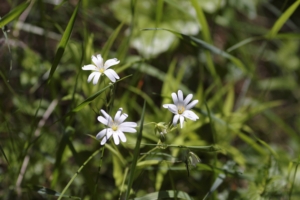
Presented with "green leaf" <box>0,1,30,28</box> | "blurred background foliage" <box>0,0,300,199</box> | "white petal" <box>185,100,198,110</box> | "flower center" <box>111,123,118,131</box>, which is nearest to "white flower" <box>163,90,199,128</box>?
"white petal" <box>185,100,198,110</box>

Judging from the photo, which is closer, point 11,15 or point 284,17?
point 11,15

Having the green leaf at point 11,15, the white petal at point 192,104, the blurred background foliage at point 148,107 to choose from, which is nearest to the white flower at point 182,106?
the white petal at point 192,104

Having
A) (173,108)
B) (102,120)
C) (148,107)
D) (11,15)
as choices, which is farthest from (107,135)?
(148,107)

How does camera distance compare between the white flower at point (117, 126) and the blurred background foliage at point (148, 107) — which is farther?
the blurred background foliage at point (148, 107)

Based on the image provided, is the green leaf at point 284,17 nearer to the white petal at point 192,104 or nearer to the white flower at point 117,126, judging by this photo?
the white petal at point 192,104

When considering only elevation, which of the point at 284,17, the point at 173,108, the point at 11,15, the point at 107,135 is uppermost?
the point at 284,17

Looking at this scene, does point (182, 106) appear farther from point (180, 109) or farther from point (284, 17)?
point (284, 17)

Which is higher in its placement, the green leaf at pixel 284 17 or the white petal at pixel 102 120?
the green leaf at pixel 284 17

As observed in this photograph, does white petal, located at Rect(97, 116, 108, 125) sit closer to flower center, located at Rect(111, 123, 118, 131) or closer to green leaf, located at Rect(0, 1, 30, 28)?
flower center, located at Rect(111, 123, 118, 131)

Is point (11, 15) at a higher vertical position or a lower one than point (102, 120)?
higher
